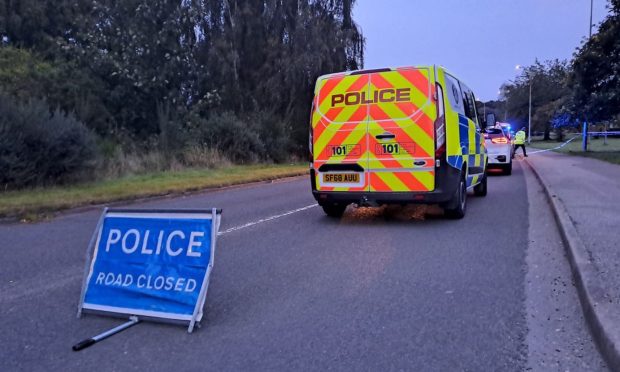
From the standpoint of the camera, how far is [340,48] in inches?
1075

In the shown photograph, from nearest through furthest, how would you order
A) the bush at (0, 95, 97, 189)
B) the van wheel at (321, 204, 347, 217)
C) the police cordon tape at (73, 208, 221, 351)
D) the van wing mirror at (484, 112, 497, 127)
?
1. the police cordon tape at (73, 208, 221, 351)
2. the van wheel at (321, 204, 347, 217)
3. the van wing mirror at (484, 112, 497, 127)
4. the bush at (0, 95, 97, 189)

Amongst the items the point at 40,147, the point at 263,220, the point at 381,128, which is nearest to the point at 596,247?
the point at 381,128

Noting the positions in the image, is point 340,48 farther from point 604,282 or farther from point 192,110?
point 604,282

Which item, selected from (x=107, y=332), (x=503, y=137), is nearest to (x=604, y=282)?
(x=107, y=332)

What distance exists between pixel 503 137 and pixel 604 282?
14.8m

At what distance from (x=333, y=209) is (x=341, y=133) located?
5.12 feet

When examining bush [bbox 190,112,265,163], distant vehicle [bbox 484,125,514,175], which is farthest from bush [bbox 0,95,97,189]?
distant vehicle [bbox 484,125,514,175]

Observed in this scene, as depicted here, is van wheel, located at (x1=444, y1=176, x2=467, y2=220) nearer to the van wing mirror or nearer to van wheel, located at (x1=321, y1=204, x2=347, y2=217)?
van wheel, located at (x1=321, y1=204, x2=347, y2=217)

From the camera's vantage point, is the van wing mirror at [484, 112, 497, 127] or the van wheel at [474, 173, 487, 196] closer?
A: the van wing mirror at [484, 112, 497, 127]

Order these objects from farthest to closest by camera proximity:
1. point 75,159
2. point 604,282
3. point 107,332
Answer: point 75,159
point 604,282
point 107,332

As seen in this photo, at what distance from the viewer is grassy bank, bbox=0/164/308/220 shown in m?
10.2

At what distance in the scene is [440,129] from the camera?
26.3 ft

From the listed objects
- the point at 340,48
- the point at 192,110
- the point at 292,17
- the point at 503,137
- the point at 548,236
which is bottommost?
the point at 548,236

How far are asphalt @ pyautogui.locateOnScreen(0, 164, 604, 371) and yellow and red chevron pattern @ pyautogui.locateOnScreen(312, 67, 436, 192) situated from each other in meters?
0.91
